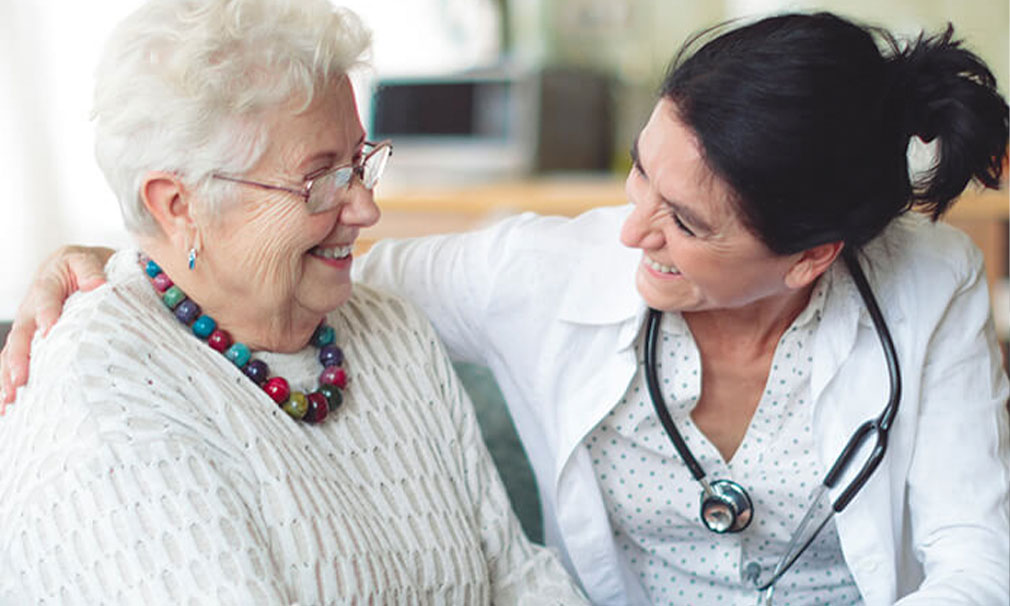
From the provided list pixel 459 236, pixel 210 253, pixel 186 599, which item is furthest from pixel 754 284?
pixel 186 599

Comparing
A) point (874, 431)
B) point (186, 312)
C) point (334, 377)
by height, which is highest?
point (186, 312)

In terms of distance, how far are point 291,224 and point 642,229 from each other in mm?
463

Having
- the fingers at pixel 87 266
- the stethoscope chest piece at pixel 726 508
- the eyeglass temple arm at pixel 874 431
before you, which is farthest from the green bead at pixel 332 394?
the eyeglass temple arm at pixel 874 431

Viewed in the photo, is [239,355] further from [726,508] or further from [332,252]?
[726,508]

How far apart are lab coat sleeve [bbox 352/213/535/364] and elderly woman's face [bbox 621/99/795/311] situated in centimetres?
27

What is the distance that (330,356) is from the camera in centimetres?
147

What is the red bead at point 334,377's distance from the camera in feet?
4.72

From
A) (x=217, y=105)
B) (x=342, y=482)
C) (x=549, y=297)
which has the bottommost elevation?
(x=342, y=482)

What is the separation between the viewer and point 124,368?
1.22m

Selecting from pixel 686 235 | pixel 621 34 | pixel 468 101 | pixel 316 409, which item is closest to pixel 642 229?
A: pixel 686 235

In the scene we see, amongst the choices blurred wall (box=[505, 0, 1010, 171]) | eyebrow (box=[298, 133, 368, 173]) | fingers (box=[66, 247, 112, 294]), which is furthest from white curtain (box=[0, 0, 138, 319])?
eyebrow (box=[298, 133, 368, 173])

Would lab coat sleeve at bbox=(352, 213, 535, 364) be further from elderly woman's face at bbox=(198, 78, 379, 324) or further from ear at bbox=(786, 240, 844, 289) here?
ear at bbox=(786, 240, 844, 289)

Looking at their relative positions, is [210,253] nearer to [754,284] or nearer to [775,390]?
[754,284]

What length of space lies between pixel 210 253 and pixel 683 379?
2.31 ft
